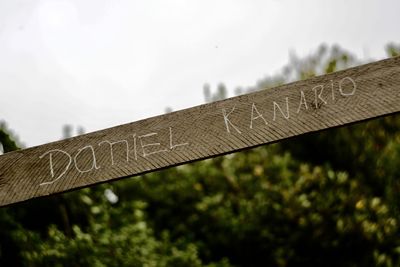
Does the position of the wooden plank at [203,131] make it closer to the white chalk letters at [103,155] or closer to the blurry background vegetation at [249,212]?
the white chalk letters at [103,155]

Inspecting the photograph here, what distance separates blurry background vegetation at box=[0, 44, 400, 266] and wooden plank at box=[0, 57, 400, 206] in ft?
7.45

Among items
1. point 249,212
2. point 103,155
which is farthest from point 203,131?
point 249,212

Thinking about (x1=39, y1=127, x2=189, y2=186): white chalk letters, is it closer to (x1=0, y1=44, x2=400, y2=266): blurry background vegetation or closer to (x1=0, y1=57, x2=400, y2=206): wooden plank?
(x1=0, y1=57, x2=400, y2=206): wooden plank

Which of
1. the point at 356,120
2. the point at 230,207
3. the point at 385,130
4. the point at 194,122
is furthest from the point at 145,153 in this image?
the point at 385,130

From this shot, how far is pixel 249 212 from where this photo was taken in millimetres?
5512

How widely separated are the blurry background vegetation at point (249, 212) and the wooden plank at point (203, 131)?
7.45 feet

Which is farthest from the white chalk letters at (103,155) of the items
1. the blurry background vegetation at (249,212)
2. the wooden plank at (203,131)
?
the blurry background vegetation at (249,212)

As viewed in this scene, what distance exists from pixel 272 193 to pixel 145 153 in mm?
4077

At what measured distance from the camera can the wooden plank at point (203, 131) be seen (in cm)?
149

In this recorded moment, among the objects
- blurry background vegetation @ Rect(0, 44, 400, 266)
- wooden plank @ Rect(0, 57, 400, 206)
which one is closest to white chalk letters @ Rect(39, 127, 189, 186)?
wooden plank @ Rect(0, 57, 400, 206)

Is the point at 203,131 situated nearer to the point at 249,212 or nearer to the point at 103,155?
the point at 103,155

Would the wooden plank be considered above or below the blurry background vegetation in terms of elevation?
above

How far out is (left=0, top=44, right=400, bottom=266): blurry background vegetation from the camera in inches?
160

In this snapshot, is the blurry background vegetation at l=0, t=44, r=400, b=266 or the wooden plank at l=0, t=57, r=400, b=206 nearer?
the wooden plank at l=0, t=57, r=400, b=206
